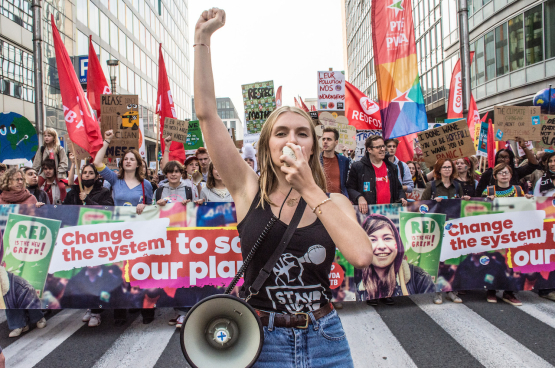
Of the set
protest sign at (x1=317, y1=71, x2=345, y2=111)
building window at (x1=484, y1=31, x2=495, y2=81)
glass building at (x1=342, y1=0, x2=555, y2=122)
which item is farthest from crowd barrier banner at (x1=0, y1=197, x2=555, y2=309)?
building window at (x1=484, y1=31, x2=495, y2=81)

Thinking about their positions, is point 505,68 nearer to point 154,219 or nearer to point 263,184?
point 154,219

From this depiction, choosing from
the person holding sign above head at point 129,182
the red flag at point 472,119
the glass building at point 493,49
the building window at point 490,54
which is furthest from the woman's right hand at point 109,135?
the building window at point 490,54

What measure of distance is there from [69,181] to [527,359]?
696 centimetres

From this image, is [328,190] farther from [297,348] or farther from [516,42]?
[516,42]

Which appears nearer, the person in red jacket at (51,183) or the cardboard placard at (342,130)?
the person in red jacket at (51,183)

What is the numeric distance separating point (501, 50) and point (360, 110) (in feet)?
45.7

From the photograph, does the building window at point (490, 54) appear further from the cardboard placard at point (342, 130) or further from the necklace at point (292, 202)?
the necklace at point (292, 202)

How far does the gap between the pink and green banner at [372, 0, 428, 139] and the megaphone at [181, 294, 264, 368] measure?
595cm

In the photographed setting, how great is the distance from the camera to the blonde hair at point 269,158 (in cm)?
156

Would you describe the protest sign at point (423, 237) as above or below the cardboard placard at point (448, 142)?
below

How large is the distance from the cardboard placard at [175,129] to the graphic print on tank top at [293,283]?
827 cm

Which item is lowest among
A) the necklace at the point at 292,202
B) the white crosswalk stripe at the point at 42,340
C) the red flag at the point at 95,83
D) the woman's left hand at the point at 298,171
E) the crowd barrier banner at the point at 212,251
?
the white crosswalk stripe at the point at 42,340

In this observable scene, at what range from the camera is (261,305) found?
4.92 feet

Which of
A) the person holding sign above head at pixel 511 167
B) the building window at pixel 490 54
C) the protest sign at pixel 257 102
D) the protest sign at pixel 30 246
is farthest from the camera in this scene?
the building window at pixel 490 54
